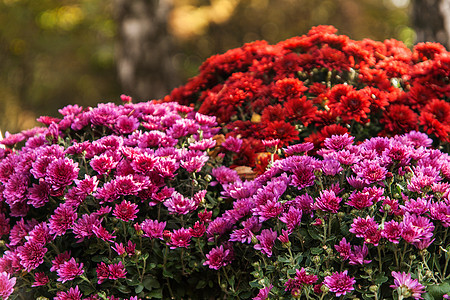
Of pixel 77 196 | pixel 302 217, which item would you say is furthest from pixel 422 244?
pixel 77 196

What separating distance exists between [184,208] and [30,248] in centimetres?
67

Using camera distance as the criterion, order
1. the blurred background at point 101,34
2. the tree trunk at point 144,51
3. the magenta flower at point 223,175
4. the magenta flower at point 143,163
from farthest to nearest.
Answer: the blurred background at point 101,34
the tree trunk at point 144,51
the magenta flower at point 223,175
the magenta flower at point 143,163

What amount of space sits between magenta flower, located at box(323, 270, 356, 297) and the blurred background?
926 centimetres

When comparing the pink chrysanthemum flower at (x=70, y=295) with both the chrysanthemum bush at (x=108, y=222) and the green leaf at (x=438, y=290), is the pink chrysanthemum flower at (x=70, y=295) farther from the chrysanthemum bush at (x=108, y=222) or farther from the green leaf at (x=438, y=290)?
the green leaf at (x=438, y=290)

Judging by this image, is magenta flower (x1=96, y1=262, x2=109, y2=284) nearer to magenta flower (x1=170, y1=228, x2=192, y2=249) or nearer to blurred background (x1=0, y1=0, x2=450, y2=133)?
magenta flower (x1=170, y1=228, x2=192, y2=249)

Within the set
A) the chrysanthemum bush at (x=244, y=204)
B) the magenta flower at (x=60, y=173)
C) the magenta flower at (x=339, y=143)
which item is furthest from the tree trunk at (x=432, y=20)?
the magenta flower at (x=60, y=173)

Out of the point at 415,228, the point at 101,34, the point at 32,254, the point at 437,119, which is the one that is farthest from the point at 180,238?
the point at 101,34

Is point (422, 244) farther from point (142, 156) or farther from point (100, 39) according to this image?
point (100, 39)

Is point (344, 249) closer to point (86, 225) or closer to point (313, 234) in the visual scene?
point (313, 234)

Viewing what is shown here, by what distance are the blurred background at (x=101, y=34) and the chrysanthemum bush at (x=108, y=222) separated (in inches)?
336

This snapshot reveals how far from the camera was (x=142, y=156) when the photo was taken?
202 cm

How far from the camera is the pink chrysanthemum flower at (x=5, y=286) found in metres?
1.78

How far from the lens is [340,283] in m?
1.59

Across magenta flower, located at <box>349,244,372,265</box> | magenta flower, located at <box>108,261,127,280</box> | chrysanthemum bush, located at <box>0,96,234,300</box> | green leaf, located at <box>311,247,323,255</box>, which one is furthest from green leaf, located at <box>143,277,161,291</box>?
magenta flower, located at <box>349,244,372,265</box>
